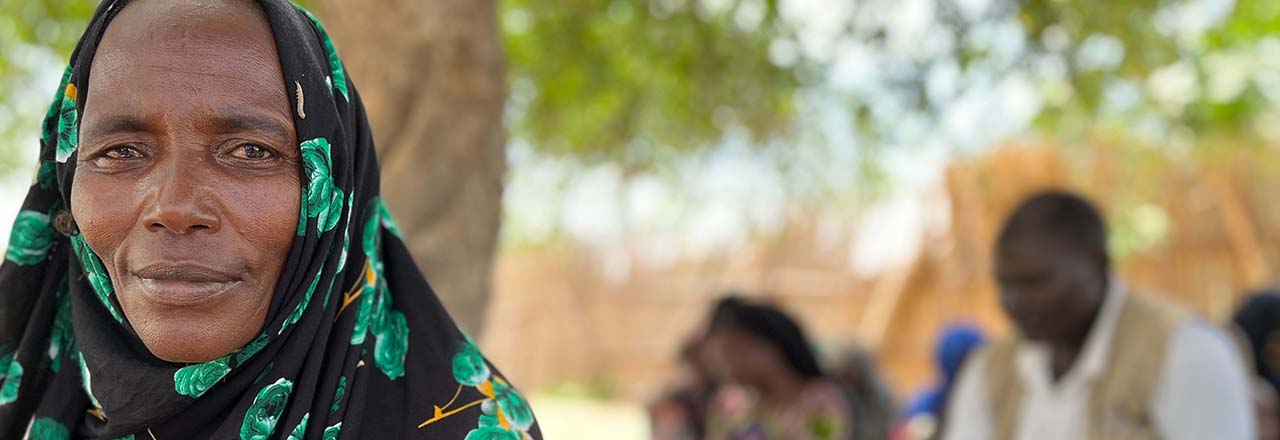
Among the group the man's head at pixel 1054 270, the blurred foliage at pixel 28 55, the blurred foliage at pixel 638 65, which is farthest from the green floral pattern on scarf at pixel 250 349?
the blurred foliage at pixel 638 65

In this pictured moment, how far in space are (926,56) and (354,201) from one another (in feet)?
11.9

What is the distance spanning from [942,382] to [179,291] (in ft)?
20.0

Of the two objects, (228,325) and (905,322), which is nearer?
(228,325)

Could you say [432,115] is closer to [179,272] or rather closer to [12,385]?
[12,385]

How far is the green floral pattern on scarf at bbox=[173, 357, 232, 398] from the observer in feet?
5.10

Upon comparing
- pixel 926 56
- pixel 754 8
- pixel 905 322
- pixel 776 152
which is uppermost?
pixel 754 8

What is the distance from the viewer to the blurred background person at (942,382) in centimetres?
650

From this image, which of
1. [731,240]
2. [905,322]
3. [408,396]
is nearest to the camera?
[408,396]

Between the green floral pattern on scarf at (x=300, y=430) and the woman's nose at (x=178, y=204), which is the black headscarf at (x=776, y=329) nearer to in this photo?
the green floral pattern on scarf at (x=300, y=430)

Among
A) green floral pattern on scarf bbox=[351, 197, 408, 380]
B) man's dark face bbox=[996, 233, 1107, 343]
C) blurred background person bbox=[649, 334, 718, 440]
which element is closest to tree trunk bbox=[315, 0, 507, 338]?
green floral pattern on scarf bbox=[351, 197, 408, 380]

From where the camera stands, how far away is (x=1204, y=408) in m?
3.77

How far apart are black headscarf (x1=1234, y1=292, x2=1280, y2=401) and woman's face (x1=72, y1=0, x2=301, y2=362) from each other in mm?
5599

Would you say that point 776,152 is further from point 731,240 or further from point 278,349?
point 731,240

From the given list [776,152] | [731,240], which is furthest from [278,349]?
[731,240]
